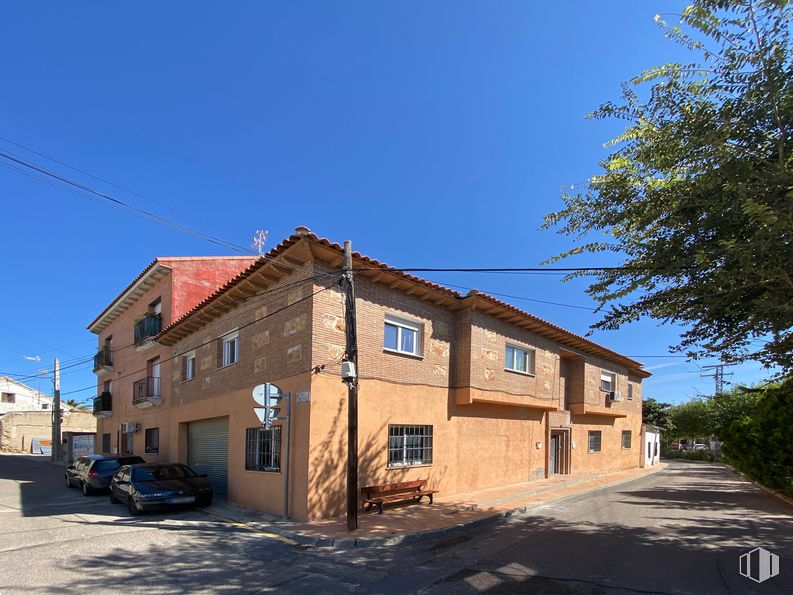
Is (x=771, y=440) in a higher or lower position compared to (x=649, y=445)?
higher

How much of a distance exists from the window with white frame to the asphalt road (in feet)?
35.3

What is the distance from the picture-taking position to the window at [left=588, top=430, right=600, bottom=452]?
23188 millimetres

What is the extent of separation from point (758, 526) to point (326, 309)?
982 cm

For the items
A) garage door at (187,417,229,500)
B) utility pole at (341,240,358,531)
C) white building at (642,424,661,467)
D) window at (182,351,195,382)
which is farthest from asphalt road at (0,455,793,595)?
white building at (642,424,661,467)

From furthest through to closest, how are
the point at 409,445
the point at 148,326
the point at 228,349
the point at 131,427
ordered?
the point at 131,427 → the point at 148,326 → the point at 228,349 → the point at 409,445

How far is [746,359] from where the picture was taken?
839 centimetres

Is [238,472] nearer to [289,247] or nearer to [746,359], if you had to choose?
[289,247]

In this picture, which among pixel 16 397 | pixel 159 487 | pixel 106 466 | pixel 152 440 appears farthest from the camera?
pixel 16 397

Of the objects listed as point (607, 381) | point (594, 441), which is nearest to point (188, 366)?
point (594, 441)

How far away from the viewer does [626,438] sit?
27.1 m

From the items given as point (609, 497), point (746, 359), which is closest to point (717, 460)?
point (609, 497)

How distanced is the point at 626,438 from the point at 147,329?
24.2 m

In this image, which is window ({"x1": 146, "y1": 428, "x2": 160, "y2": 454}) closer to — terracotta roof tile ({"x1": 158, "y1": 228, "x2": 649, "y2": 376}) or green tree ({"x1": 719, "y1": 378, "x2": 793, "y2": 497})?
terracotta roof tile ({"x1": 158, "y1": 228, "x2": 649, "y2": 376})

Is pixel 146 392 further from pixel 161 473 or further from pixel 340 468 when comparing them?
pixel 340 468
